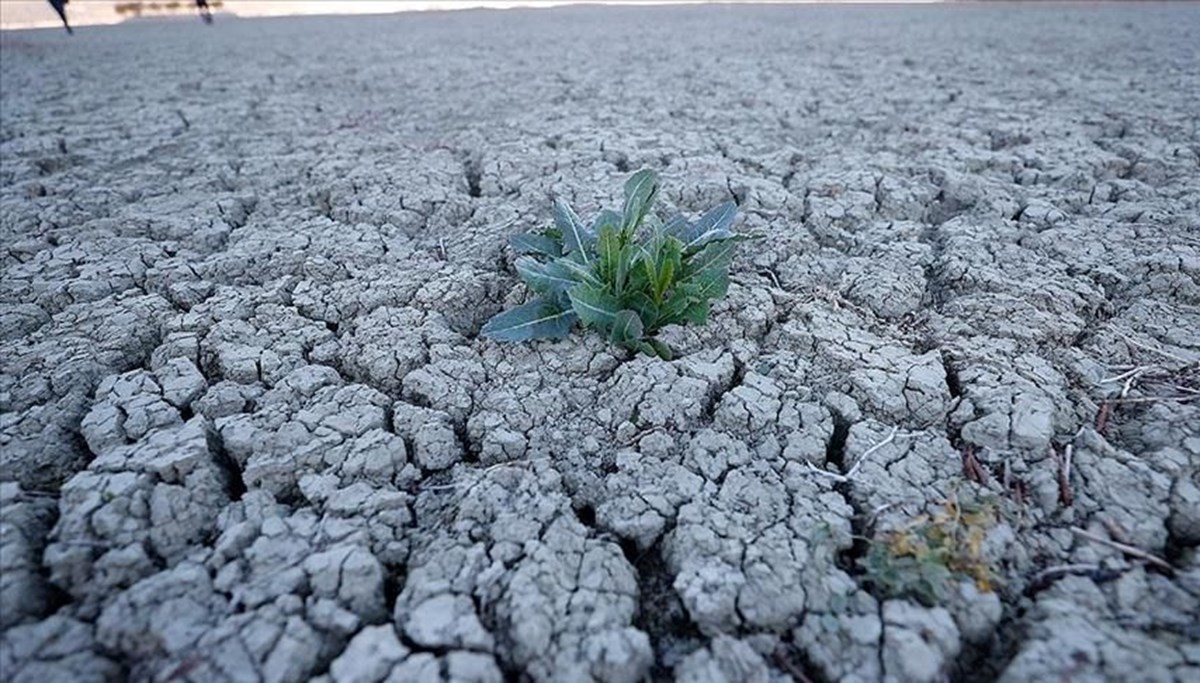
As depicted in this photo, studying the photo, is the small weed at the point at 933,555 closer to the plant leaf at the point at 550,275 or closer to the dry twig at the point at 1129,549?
the dry twig at the point at 1129,549

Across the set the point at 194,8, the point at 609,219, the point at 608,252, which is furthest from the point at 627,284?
the point at 194,8

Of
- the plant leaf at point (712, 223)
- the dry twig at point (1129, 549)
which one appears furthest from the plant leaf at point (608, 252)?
the dry twig at point (1129, 549)

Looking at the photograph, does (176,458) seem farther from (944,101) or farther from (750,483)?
(944,101)

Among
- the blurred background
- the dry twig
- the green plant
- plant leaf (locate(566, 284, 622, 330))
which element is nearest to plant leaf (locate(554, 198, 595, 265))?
the green plant

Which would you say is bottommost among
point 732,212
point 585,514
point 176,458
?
point 585,514

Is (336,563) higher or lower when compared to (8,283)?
lower

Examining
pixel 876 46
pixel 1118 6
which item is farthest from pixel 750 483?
pixel 1118 6

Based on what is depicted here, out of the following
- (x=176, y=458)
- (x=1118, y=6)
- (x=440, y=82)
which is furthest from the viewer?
(x=1118, y=6)
